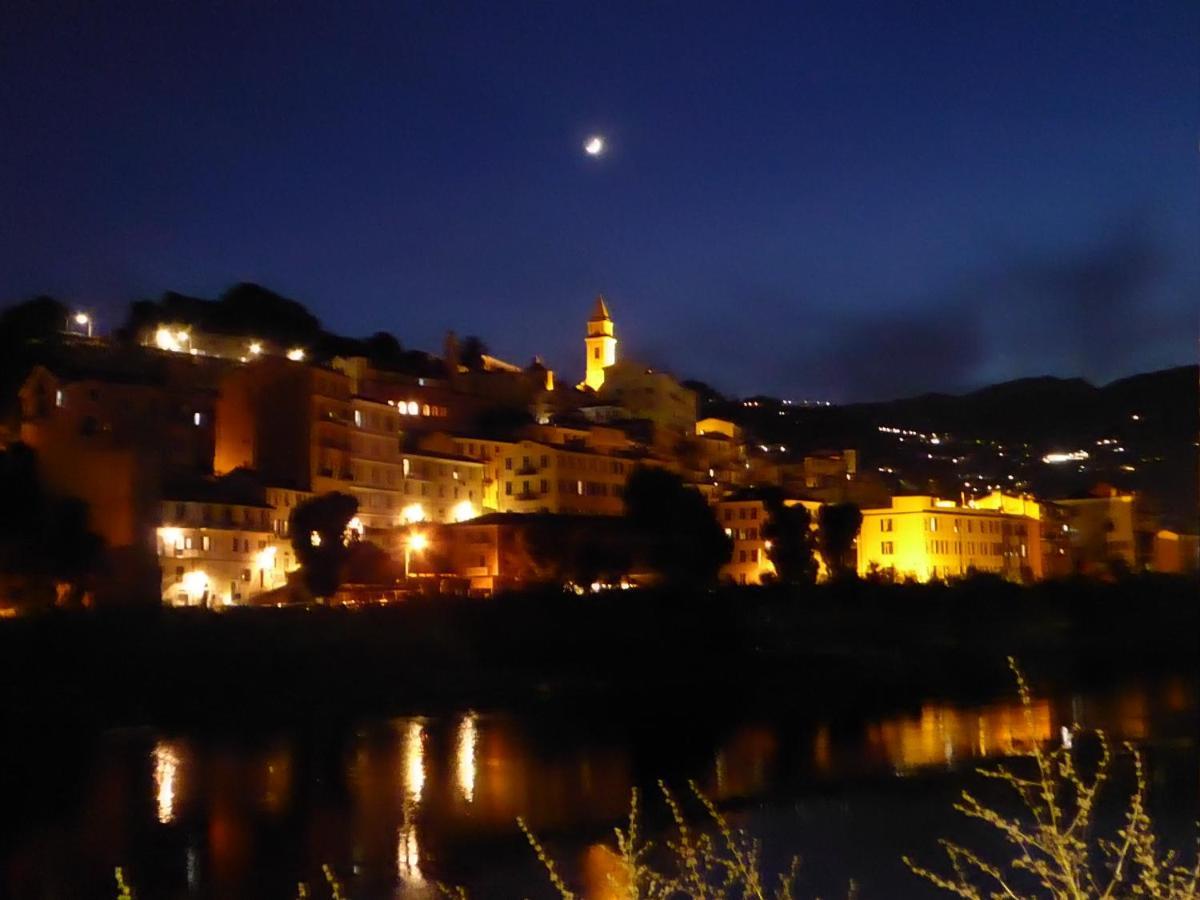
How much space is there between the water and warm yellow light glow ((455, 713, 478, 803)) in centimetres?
5

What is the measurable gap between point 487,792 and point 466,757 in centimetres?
168

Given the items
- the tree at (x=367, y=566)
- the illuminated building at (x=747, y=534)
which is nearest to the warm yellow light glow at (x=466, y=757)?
the tree at (x=367, y=566)

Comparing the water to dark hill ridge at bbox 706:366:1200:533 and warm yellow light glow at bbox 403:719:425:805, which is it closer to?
warm yellow light glow at bbox 403:719:425:805

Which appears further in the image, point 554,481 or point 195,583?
point 554,481

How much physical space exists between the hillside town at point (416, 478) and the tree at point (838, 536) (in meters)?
0.06

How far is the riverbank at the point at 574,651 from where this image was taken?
1484 cm

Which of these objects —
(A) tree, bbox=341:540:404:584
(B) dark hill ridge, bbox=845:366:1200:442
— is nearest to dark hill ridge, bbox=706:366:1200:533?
(B) dark hill ridge, bbox=845:366:1200:442

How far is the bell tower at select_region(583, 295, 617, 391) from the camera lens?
1382 inches

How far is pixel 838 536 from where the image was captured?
75.6 ft

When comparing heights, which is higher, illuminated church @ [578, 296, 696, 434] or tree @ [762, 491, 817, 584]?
illuminated church @ [578, 296, 696, 434]

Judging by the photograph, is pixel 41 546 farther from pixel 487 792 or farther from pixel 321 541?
pixel 487 792

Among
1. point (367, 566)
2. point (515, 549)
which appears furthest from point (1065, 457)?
point (367, 566)

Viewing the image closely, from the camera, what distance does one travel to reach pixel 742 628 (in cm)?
2005

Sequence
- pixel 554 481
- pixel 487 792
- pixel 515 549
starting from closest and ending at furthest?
pixel 487 792 → pixel 515 549 → pixel 554 481
